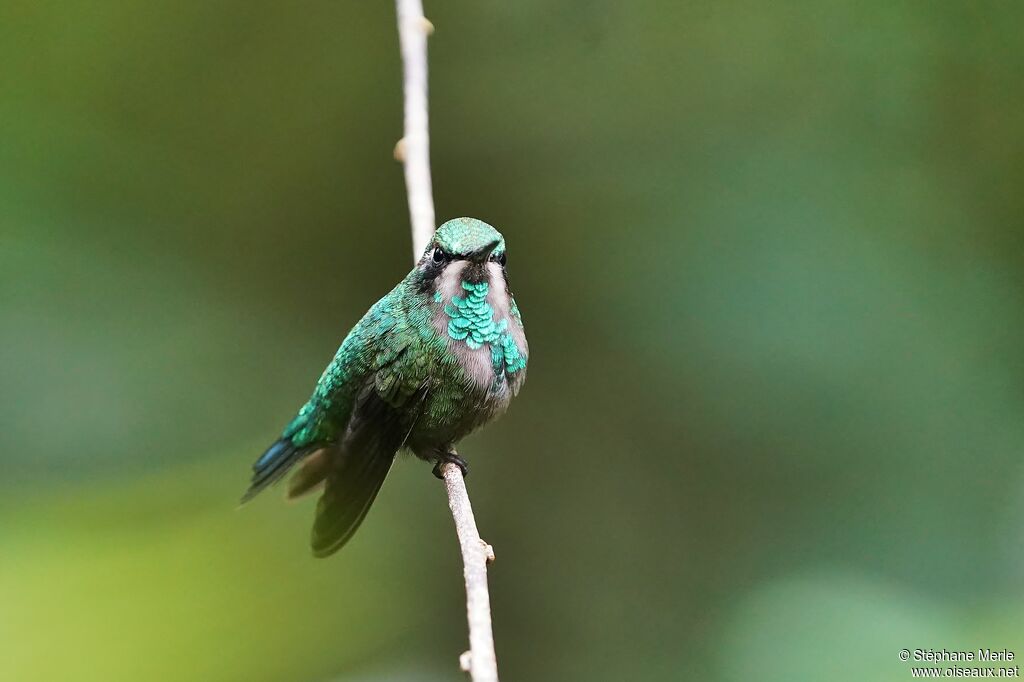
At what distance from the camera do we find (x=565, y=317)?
146 inches

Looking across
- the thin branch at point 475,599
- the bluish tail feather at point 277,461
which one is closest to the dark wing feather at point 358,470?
the bluish tail feather at point 277,461

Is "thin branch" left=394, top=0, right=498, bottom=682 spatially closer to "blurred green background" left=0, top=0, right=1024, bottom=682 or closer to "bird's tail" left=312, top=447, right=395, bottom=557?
"bird's tail" left=312, top=447, right=395, bottom=557

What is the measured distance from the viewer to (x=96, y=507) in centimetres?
244

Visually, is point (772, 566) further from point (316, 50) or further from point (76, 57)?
point (76, 57)

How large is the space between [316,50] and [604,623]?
251 cm

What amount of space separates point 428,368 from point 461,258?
10.9 inches

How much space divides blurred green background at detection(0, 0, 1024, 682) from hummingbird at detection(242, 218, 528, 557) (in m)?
0.35

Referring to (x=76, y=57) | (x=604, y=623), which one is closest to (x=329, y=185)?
(x=76, y=57)

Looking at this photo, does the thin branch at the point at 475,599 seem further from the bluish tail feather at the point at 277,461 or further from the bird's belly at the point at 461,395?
the bluish tail feather at the point at 277,461

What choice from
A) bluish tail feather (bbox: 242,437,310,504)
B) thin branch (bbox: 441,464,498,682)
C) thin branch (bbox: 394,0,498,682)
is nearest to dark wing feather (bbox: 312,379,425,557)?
thin branch (bbox: 394,0,498,682)

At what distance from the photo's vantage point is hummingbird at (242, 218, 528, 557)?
2.23 metres

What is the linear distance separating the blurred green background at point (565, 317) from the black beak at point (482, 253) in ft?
3.19

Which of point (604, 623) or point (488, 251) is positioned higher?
point (488, 251)

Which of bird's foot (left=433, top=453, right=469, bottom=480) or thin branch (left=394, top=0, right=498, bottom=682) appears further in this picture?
bird's foot (left=433, top=453, right=469, bottom=480)
